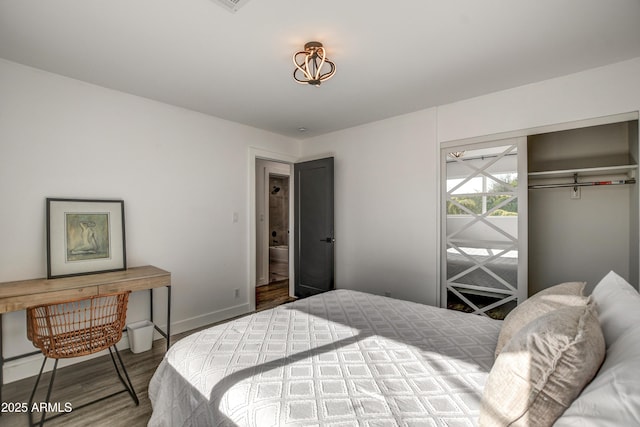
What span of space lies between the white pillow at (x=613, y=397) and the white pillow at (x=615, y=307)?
20 cm

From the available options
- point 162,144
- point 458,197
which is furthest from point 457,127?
point 162,144

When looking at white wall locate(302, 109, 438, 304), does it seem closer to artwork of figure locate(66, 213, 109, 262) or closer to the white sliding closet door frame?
the white sliding closet door frame

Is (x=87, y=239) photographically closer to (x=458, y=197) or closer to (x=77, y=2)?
(x=77, y=2)

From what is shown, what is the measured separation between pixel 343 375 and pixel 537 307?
3.10 feet

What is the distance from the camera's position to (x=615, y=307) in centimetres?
121

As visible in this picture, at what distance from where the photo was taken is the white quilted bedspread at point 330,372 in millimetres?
1097

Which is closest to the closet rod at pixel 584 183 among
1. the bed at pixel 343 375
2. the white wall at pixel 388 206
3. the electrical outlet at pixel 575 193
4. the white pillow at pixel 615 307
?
the electrical outlet at pixel 575 193

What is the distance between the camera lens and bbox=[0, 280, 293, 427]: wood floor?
1.95 m

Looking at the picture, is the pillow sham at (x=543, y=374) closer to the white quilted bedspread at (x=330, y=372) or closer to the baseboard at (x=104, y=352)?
the white quilted bedspread at (x=330, y=372)

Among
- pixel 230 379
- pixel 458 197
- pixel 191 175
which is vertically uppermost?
pixel 191 175

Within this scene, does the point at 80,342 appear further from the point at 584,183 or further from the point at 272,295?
the point at 584,183

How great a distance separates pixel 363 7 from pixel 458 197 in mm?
2279

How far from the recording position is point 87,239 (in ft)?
8.99

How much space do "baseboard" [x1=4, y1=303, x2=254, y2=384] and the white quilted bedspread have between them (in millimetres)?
1602
